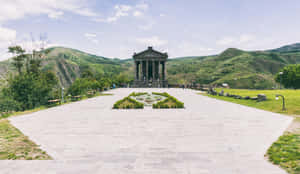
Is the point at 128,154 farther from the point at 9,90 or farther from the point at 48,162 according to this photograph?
the point at 9,90

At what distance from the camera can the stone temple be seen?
88.8 meters

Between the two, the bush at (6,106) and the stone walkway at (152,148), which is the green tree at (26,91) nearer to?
the bush at (6,106)

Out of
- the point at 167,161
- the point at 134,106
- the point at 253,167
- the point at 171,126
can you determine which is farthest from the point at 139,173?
the point at 134,106

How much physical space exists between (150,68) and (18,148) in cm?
9910

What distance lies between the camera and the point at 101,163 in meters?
5.96

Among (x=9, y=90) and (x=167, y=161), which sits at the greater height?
(x=9, y=90)

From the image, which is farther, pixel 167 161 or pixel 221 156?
pixel 221 156

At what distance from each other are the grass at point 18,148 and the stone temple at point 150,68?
2971 inches

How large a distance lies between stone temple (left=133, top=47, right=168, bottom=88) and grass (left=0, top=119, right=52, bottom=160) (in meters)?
75.5

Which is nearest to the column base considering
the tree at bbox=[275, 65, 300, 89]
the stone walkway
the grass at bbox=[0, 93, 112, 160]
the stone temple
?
the stone temple

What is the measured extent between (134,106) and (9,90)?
18.4 meters

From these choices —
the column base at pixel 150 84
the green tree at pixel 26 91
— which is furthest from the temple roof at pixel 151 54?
the green tree at pixel 26 91

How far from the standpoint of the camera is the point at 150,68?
105688 millimetres

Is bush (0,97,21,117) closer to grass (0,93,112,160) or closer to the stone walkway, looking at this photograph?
the stone walkway
